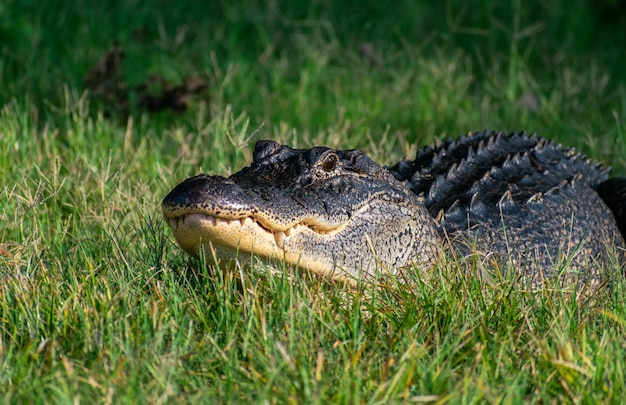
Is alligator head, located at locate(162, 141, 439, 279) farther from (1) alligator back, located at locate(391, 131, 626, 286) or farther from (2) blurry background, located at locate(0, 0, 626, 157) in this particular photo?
(2) blurry background, located at locate(0, 0, 626, 157)

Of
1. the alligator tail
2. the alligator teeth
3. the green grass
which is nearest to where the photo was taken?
the green grass

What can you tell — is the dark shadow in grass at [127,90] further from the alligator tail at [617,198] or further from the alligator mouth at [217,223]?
the alligator mouth at [217,223]

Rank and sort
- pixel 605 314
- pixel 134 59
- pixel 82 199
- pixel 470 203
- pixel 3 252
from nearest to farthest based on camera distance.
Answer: pixel 605 314
pixel 3 252
pixel 470 203
pixel 82 199
pixel 134 59

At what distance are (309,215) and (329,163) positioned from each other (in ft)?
1.11

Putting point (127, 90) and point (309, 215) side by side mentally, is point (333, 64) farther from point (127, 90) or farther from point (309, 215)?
point (309, 215)

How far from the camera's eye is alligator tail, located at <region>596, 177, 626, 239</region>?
4.89 m

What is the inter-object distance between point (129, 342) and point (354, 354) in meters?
0.73

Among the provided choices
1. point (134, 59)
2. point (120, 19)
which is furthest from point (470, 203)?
point (120, 19)

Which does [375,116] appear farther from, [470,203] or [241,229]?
[241,229]

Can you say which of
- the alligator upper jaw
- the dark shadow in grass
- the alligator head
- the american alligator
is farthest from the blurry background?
the alligator upper jaw

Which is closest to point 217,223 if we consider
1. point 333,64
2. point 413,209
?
point 413,209

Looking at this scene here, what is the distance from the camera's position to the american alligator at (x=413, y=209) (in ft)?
10.8

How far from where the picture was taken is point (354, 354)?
293 cm

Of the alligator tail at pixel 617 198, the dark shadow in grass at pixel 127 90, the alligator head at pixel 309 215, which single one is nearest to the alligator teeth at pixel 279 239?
→ the alligator head at pixel 309 215
